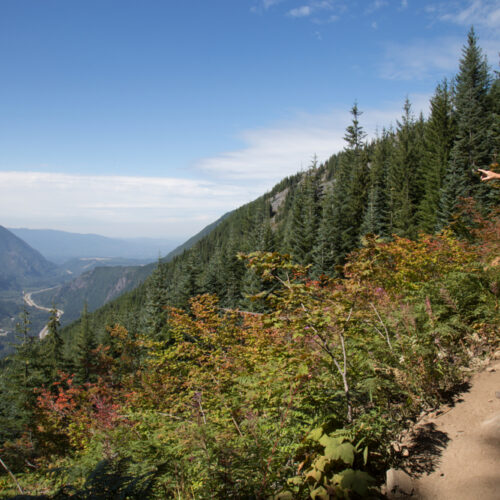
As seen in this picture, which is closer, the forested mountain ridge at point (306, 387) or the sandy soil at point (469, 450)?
the sandy soil at point (469, 450)

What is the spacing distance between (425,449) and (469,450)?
0.42 m

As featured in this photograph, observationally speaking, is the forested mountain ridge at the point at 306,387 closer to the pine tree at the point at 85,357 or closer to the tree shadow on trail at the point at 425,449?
the tree shadow on trail at the point at 425,449

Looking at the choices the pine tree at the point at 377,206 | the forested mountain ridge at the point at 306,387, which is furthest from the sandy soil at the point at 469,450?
the pine tree at the point at 377,206

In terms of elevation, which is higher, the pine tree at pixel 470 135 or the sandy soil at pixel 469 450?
the pine tree at pixel 470 135

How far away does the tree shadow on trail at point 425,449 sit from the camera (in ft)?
10.4

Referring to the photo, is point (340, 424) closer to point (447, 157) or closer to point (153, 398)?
point (153, 398)

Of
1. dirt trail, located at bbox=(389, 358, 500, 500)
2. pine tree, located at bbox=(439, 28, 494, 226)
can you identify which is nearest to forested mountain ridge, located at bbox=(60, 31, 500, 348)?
pine tree, located at bbox=(439, 28, 494, 226)

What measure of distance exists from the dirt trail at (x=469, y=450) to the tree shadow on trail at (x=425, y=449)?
0.02 meters

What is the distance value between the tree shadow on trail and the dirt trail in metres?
0.02

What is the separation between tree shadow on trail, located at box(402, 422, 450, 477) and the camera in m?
3.16

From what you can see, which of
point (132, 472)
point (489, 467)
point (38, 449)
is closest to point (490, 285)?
point (489, 467)

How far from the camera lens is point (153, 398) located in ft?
31.4

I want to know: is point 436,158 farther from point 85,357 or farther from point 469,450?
point 85,357

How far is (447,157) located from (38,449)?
1808 inches
